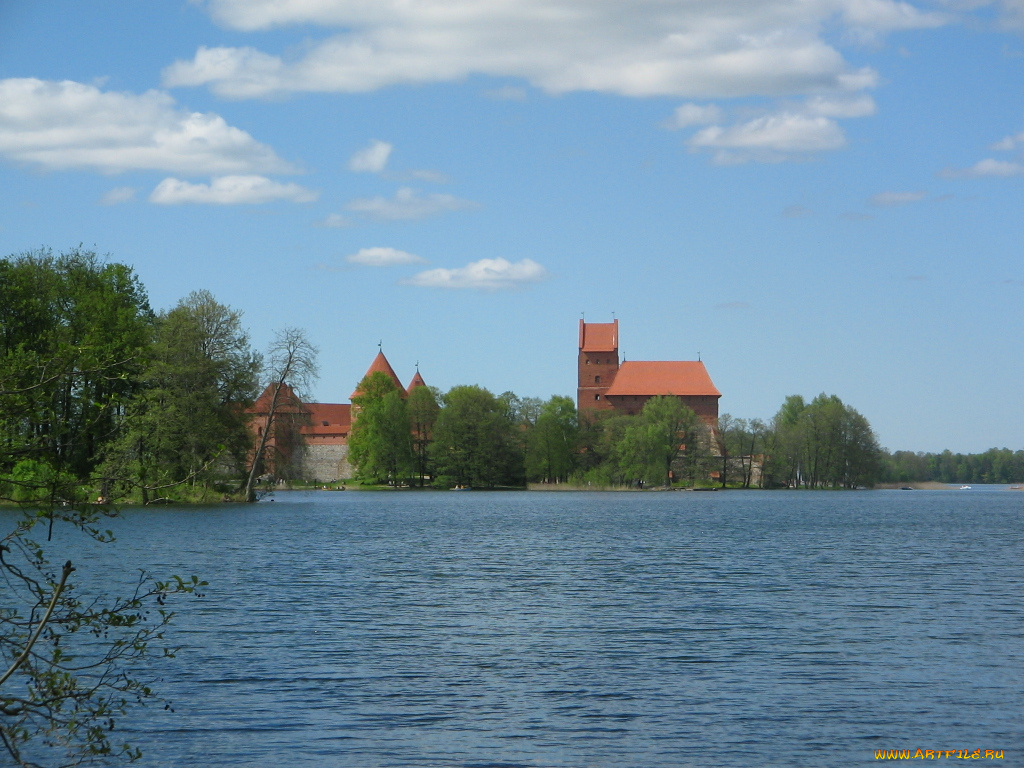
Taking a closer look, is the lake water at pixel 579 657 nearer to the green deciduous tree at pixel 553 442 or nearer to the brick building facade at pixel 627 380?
the green deciduous tree at pixel 553 442

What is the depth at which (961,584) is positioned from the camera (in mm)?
23609

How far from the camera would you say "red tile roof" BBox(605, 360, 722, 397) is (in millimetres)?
116438

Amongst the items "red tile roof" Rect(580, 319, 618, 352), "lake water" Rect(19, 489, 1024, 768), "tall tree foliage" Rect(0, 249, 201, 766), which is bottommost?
"lake water" Rect(19, 489, 1024, 768)

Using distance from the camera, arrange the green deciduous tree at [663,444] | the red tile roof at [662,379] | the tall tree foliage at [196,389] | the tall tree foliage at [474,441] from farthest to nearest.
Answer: the red tile roof at [662,379] < the tall tree foliage at [474,441] < the green deciduous tree at [663,444] < the tall tree foliage at [196,389]

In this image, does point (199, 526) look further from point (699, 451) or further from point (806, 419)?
point (806, 419)

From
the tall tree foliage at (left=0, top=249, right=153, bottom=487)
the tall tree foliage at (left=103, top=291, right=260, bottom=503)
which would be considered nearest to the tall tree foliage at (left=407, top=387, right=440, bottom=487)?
the tall tree foliage at (left=0, top=249, right=153, bottom=487)

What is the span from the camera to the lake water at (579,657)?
10.7 m

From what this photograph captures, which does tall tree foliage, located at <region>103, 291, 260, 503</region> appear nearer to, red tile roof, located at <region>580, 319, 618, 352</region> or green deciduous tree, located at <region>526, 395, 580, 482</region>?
green deciduous tree, located at <region>526, 395, 580, 482</region>

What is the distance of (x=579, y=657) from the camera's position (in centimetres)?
1485

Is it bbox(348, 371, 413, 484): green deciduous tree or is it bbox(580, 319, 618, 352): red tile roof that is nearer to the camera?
bbox(348, 371, 413, 484): green deciduous tree

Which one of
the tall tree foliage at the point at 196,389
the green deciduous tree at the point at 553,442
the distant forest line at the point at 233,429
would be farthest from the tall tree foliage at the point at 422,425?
the tall tree foliage at the point at 196,389

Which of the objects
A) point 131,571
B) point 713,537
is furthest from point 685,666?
point 713,537

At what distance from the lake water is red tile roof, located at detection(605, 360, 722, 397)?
278 feet

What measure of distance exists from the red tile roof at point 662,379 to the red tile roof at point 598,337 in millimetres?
2753
